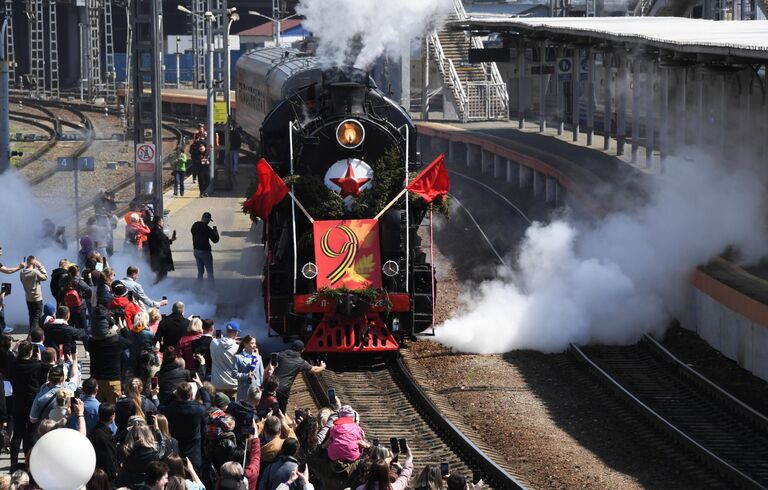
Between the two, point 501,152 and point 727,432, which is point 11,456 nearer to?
point 727,432

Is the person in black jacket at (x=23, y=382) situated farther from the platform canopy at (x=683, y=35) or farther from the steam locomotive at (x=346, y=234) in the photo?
the platform canopy at (x=683, y=35)

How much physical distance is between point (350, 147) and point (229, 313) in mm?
4554

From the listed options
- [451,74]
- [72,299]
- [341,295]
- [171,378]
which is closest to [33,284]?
[72,299]

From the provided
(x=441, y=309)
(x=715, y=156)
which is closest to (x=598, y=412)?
(x=441, y=309)

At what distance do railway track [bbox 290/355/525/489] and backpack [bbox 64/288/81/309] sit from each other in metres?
3.02

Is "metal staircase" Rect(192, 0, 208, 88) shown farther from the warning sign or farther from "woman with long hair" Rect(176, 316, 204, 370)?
"woman with long hair" Rect(176, 316, 204, 370)

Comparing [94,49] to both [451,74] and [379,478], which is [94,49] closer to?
[451,74]

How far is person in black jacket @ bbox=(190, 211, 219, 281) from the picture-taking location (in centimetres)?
2227

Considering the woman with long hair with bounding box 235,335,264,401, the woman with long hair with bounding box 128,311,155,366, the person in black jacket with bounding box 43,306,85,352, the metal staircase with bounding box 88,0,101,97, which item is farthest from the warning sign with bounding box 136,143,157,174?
the metal staircase with bounding box 88,0,101,97

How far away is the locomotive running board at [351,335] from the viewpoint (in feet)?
55.1

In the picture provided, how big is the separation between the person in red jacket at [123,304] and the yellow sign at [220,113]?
21.7 meters

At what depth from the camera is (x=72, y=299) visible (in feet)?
54.8

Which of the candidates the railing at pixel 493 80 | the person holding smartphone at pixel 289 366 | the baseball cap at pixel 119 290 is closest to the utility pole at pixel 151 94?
the baseball cap at pixel 119 290

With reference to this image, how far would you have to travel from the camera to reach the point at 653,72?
2972cm
